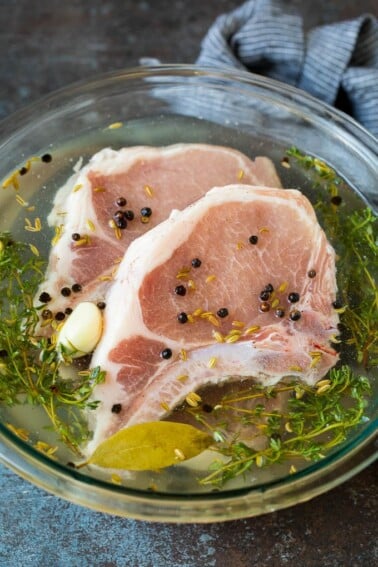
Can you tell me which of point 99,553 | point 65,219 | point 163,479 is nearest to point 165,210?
point 65,219

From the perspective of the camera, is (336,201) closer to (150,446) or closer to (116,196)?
(116,196)

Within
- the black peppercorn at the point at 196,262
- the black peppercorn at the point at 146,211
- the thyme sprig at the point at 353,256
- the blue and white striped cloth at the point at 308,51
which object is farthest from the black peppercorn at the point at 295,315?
the blue and white striped cloth at the point at 308,51

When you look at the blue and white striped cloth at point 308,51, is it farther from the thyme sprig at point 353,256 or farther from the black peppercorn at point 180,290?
the black peppercorn at point 180,290

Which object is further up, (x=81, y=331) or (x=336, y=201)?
(x=336, y=201)

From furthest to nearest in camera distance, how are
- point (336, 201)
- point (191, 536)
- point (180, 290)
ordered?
point (336, 201) → point (191, 536) → point (180, 290)

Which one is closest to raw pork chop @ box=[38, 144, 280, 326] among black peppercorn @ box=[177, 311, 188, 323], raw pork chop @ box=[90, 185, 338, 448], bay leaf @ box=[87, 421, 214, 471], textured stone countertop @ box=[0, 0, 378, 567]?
raw pork chop @ box=[90, 185, 338, 448]

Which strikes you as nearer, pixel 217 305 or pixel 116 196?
pixel 217 305

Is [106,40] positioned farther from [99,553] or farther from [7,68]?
[99,553]

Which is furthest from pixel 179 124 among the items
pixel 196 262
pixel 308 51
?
pixel 196 262
